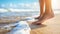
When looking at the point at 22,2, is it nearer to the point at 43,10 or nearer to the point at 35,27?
the point at 43,10

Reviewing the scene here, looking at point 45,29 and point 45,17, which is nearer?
point 45,29

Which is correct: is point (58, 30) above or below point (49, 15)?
below

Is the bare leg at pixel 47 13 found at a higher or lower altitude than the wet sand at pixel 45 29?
higher

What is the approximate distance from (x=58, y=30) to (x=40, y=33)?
174mm

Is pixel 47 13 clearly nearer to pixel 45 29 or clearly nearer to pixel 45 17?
pixel 45 17

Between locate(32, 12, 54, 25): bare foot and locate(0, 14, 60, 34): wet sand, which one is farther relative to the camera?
locate(32, 12, 54, 25): bare foot

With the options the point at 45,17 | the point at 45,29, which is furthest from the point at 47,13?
the point at 45,29

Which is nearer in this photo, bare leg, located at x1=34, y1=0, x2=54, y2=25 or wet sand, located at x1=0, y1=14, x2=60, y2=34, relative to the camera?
wet sand, located at x1=0, y1=14, x2=60, y2=34

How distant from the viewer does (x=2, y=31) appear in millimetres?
1159

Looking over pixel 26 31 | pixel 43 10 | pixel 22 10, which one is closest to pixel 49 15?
pixel 43 10

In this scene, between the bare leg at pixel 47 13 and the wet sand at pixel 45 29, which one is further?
the bare leg at pixel 47 13

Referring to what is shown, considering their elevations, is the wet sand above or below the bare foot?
below

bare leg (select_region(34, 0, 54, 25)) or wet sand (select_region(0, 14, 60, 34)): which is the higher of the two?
bare leg (select_region(34, 0, 54, 25))

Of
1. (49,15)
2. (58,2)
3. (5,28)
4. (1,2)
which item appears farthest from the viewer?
(58,2)
